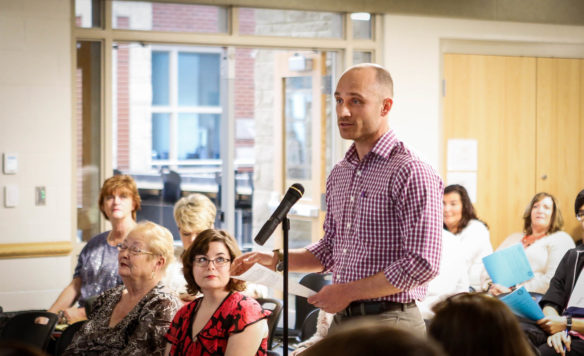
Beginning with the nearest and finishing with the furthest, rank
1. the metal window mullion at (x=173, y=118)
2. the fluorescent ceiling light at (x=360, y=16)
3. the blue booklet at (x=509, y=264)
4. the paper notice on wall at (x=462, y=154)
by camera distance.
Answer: the blue booklet at (x=509, y=264) < the fluorescent ceiling light at (x=360, y=16) < the paper notice on wall at (x=462, y=154) < the metal window mullion at (x=173, y=118)

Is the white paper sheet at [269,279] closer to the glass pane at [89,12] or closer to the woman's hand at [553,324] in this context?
the woman's hand at [553,324]

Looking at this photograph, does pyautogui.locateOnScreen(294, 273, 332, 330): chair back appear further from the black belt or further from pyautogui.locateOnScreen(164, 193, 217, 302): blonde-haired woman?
the black belt

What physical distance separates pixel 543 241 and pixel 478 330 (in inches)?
159

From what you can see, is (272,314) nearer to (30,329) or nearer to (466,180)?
(30,329)

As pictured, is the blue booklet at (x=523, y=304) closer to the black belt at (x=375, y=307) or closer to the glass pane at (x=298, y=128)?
the black belt at (x=375, y=307)

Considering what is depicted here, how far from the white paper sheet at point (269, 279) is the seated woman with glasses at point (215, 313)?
46 centimetres

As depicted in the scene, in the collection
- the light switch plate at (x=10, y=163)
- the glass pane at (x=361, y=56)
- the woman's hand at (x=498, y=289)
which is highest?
the glass pane at (x=361, y=56)

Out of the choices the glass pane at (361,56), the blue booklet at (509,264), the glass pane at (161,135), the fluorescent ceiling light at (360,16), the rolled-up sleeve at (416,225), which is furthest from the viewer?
the glass pane at (161,135)

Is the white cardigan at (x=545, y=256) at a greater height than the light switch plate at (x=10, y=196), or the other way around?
the light switch plate at (x=10, y=196)

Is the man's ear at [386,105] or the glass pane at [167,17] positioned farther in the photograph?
the glass pane at [167,17]

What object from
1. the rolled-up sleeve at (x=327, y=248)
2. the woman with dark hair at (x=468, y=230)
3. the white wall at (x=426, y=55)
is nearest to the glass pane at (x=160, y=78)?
the white wall at (x=426, y=55)

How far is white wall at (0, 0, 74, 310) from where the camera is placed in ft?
15.9

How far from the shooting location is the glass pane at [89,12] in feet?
16.9

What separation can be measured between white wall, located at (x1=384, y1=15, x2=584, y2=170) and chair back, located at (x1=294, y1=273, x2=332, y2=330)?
5.62 ft
